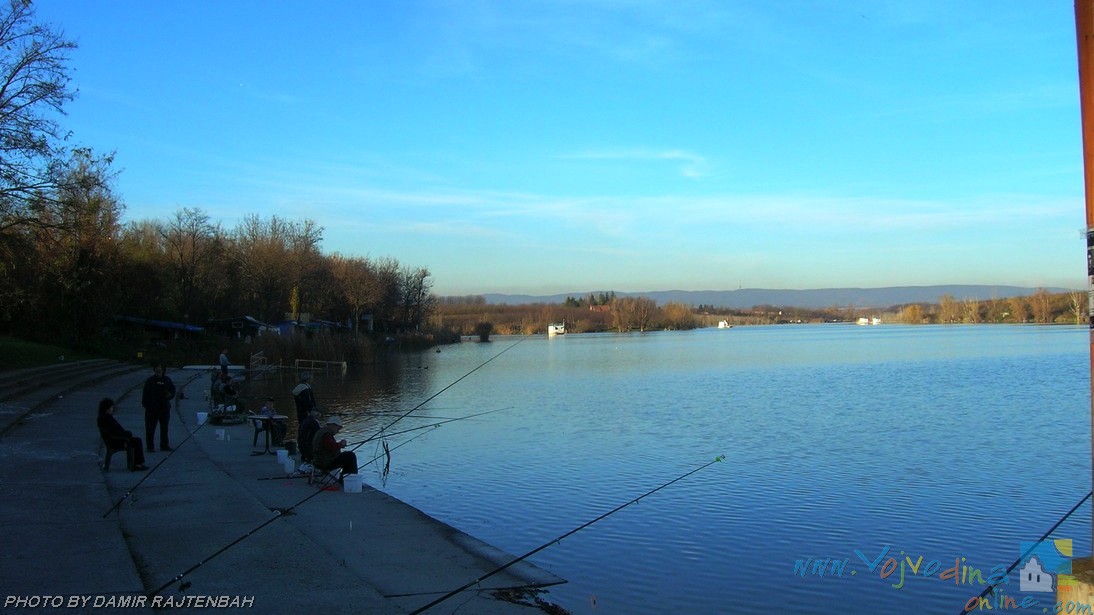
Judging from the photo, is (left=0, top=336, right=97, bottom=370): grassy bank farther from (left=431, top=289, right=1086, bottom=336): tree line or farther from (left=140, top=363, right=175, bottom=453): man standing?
(left=431, top=289, right=1086, bottom=336): tree line

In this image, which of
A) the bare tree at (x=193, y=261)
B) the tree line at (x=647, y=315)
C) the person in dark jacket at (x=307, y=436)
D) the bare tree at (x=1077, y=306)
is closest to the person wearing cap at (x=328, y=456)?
the person in dark jacket at (x=307, y=436)

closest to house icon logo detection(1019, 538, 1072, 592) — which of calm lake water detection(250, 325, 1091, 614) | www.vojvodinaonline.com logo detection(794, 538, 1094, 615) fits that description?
www.vojvodinaonline.com logo detection(794, 538, 1094, 615)

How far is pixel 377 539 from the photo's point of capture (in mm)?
9180

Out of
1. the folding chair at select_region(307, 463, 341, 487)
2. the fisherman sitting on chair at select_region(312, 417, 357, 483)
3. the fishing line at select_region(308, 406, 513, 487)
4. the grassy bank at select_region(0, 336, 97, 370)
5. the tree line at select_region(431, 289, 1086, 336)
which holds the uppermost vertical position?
the tree line at select_region(431, 289, 1086, 336)

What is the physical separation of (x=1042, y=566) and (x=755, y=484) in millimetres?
5709

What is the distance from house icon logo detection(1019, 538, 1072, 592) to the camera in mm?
8047

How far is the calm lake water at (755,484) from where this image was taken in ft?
28.6

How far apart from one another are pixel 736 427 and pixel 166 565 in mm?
17004

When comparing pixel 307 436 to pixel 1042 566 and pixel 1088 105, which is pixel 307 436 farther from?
pixel 1088 105

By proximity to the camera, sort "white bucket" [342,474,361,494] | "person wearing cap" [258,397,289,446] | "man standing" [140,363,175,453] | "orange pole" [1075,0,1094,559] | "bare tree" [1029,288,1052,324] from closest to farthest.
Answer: "orange pole" [1075,0,1094,559] < "white bucket" [342,474,361,494] < "man standing" [140,363,175,453] < "person wearing cap" [258,397,289,446] < "bare tree" [1029,288,1052,324]

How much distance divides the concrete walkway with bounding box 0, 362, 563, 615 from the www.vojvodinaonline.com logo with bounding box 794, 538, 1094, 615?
11.0 feet

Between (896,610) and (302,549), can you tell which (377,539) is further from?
(896,610)

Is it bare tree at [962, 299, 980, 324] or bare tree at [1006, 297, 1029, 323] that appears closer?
bare tree at [1006, 297, 1029, 323]

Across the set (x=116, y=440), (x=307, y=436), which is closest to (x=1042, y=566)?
(x=307, y=436)
